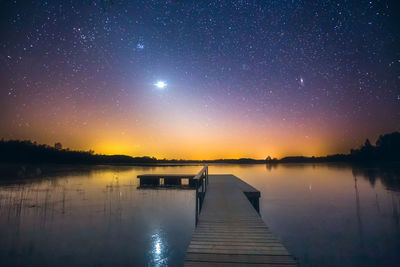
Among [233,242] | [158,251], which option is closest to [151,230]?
[158,251]

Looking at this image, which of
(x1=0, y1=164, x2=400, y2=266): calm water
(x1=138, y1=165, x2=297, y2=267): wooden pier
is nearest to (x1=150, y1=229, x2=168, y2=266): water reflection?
(x1=0, y1=164, x2=400, y2=266): calm water

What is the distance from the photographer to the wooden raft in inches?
163

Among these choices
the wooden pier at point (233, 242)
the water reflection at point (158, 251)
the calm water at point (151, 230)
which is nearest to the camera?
the wooden pier at point (233, 242)

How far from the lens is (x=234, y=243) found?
4.98 metres

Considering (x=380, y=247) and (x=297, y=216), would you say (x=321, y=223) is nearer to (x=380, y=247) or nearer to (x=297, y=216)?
(x=297, y=216)

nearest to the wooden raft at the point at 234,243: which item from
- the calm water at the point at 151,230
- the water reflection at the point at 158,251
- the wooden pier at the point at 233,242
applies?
the wooden pier at the point at 233,242

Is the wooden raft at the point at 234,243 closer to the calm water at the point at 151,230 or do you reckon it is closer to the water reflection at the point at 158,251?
the water reflection at the point at 158,251

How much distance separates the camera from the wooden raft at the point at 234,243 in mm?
4131

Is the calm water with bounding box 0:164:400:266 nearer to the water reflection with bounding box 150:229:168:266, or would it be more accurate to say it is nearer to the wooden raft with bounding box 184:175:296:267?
the water reflection with bounding box 150:229:168:266

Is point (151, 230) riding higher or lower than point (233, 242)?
lower

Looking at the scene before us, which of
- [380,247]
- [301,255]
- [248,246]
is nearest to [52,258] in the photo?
[248,246]

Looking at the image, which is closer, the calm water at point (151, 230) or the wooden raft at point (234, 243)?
the wooden raft at point (234, 243)

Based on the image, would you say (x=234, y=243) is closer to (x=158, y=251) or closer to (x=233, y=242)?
(x=233, y=242)

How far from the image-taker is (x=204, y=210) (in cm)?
804
